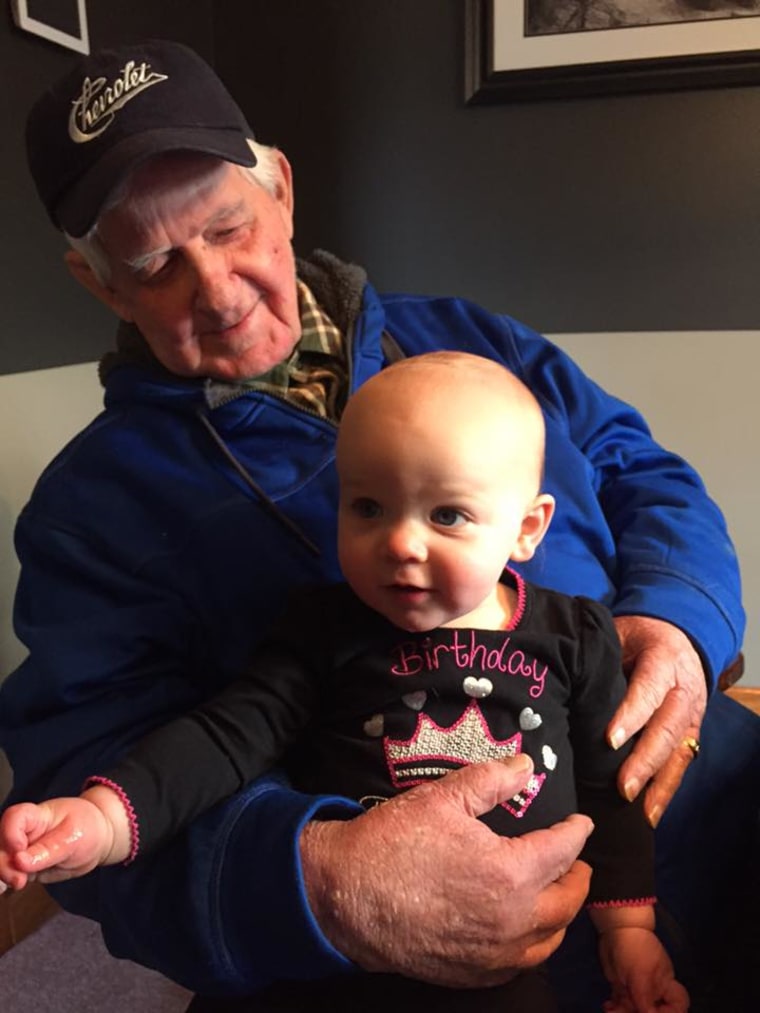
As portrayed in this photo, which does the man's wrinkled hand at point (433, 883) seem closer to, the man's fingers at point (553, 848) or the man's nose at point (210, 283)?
the man's fingers at point (553, 848)

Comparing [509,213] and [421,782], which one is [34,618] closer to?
[421,782]

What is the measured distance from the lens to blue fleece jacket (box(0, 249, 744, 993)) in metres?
0.82

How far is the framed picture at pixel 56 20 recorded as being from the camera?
4.84 ft

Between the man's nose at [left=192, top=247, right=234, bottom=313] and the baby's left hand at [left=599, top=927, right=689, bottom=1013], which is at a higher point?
the man's nose at [left=192, top=247, right=234, bottom=313]

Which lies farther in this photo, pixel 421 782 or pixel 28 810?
pixel 421 782

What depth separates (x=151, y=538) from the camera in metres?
1.04

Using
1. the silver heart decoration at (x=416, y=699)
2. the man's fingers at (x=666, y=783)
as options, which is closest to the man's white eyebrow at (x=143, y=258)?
the silver heart decoration at (x=416, y=699)

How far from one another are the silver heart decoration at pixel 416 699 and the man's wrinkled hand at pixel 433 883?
75mm

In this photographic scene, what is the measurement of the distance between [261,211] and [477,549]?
0.55 m

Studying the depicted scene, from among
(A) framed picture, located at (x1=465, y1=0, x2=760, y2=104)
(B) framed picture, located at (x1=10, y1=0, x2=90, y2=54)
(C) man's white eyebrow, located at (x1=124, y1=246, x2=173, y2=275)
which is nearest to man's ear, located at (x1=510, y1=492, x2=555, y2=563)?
(C) man's white eyebrow, located at (x1=124, y1=246, x2=173, y2=275)

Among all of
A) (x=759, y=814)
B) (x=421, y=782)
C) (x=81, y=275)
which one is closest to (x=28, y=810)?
(x=421, y=782)

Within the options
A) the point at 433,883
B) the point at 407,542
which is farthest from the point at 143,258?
the point at 433,883

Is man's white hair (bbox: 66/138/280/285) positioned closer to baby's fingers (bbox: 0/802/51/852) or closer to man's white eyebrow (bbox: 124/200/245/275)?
man's white eyebrow (bbox: 124/200/245/275)

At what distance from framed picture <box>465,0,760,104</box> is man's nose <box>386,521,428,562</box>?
1.55m
